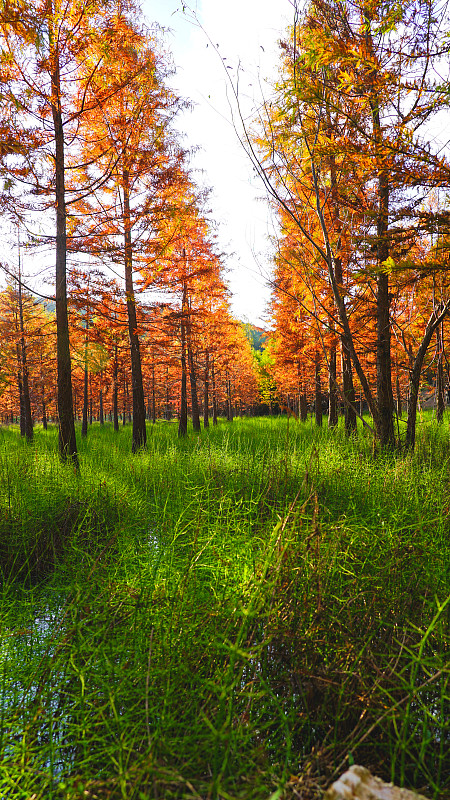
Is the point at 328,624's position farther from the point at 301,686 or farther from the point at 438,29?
the point at 438,29

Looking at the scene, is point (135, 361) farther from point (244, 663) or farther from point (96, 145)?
point (244, 663)

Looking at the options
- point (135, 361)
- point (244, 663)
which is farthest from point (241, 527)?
point (135, 361)

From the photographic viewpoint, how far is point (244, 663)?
1.48 metres

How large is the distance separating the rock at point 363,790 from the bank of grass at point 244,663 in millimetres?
76

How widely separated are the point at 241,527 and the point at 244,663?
1.46m

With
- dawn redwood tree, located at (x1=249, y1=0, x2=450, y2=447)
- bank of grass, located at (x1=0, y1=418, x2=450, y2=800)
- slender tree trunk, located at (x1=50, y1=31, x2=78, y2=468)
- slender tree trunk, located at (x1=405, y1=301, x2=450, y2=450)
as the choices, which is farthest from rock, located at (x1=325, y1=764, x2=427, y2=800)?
slender tree trunk, located at (x1=50, y1=31, x2=78, y2=468)

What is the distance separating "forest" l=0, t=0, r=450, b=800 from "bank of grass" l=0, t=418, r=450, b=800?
0.02 metres

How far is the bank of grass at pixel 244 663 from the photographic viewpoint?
4.28ft

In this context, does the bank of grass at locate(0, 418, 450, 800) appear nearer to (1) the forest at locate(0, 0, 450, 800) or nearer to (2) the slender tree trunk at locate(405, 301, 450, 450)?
(1) the forest at locate(0, 0, 450, 800)

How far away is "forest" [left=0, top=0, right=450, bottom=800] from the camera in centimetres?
145

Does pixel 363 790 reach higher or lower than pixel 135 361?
lower

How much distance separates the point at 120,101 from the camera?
6547 mm

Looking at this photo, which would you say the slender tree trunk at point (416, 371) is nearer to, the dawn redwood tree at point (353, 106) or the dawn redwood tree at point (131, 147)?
the dawn redwood tree at point (353, 106)

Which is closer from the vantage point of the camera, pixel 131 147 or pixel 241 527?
pixel 241 527
